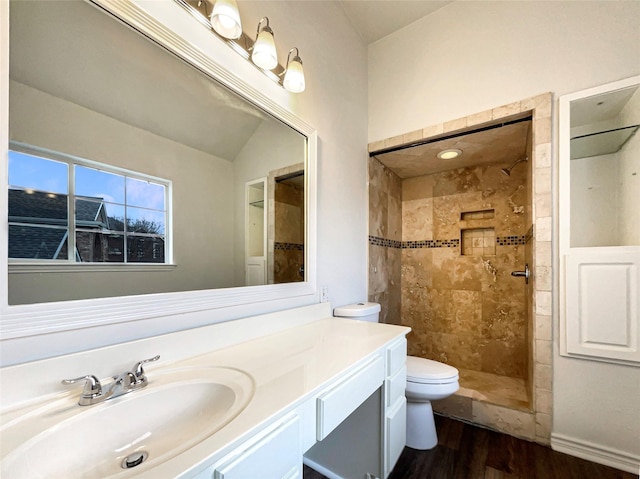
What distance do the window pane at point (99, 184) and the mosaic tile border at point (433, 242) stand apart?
1.78 metres

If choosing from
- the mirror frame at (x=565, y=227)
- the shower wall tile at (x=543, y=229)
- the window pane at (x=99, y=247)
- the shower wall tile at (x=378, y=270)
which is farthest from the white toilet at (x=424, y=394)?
the window pane at (x=99, y=247)

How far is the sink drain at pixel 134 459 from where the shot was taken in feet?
2.01

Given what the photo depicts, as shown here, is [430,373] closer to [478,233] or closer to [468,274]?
[468,274]

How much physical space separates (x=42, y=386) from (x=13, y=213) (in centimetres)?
43

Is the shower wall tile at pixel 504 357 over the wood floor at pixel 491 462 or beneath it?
over

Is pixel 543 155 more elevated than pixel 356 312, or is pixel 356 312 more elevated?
pixel 543 155

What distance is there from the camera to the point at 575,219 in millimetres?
1543

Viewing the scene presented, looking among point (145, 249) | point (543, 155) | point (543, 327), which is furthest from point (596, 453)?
point (145, 249)

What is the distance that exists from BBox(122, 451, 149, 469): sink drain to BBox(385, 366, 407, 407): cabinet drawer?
36.2 inches

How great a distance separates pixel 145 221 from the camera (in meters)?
0.93

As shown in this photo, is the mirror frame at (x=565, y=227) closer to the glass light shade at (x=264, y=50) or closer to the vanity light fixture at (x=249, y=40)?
the vanity light fixture at (x=249, y=40)

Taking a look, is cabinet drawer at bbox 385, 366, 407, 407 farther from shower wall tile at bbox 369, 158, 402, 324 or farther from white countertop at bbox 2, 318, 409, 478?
shower wall tile at bbox 369, 158, 402, 324

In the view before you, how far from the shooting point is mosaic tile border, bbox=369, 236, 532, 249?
239 centimetres

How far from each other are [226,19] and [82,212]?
897 millimetres
